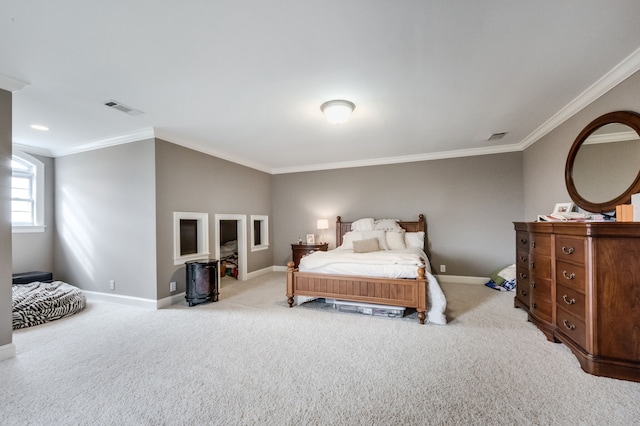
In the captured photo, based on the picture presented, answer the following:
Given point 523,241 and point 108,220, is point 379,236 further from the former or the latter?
point 108,220

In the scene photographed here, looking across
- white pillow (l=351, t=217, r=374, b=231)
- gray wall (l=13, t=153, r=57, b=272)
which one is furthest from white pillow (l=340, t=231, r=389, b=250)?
gray wall (l=13, t=153, r=57, b=272)

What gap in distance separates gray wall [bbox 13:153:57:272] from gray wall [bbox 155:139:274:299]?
2594mm

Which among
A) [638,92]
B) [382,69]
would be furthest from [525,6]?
[638,92]

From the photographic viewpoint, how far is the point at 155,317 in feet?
11.5

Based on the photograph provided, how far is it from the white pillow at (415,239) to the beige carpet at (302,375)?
74.8 inches

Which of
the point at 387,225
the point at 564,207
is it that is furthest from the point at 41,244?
the point at 564,207

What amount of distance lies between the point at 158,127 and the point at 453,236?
5.26m

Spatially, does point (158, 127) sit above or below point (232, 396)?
above

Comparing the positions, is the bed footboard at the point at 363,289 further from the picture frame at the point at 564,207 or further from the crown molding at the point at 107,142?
the crown molding at the point at 107,142

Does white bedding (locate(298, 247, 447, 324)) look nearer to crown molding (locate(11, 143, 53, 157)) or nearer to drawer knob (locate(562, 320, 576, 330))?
drawer knob (locate(562, 320, 576, 330))

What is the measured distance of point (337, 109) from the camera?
2990 mm

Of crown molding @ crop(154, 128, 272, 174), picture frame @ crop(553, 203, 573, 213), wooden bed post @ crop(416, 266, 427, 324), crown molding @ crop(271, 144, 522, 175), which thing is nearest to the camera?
wooden bed post @ crop(416, 266, 427, 324)

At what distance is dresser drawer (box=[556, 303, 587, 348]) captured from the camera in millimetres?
2162

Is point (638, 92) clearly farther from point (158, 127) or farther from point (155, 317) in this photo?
point (155, 317)
